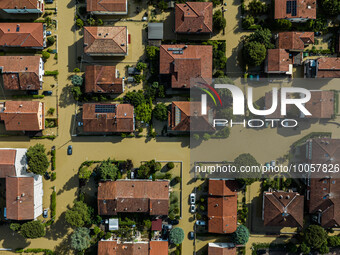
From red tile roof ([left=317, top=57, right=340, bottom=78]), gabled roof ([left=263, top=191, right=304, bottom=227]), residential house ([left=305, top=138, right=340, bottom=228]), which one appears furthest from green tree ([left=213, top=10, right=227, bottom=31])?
gabled roof ([left=263, top=191, right=304, bottom=227])

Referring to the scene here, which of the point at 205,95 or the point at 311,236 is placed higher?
the point at 205,95

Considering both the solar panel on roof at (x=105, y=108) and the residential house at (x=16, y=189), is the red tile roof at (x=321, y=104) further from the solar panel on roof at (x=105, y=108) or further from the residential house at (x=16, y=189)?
the residential house at (x=16, y=189)

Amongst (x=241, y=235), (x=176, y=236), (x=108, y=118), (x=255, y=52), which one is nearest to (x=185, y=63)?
(x=255, y=52)

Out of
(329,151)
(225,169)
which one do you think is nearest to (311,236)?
A: (329,151)

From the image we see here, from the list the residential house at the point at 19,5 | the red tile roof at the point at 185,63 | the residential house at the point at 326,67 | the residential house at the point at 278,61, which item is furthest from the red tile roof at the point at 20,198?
the residential house at the point at 326,67

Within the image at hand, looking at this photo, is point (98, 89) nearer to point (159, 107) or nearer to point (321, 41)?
point (159, 107)

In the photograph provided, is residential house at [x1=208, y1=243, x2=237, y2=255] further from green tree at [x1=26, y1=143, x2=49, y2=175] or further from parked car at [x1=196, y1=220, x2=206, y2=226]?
green tree at [x1=26, y1=143, x2=49, y2=175]
